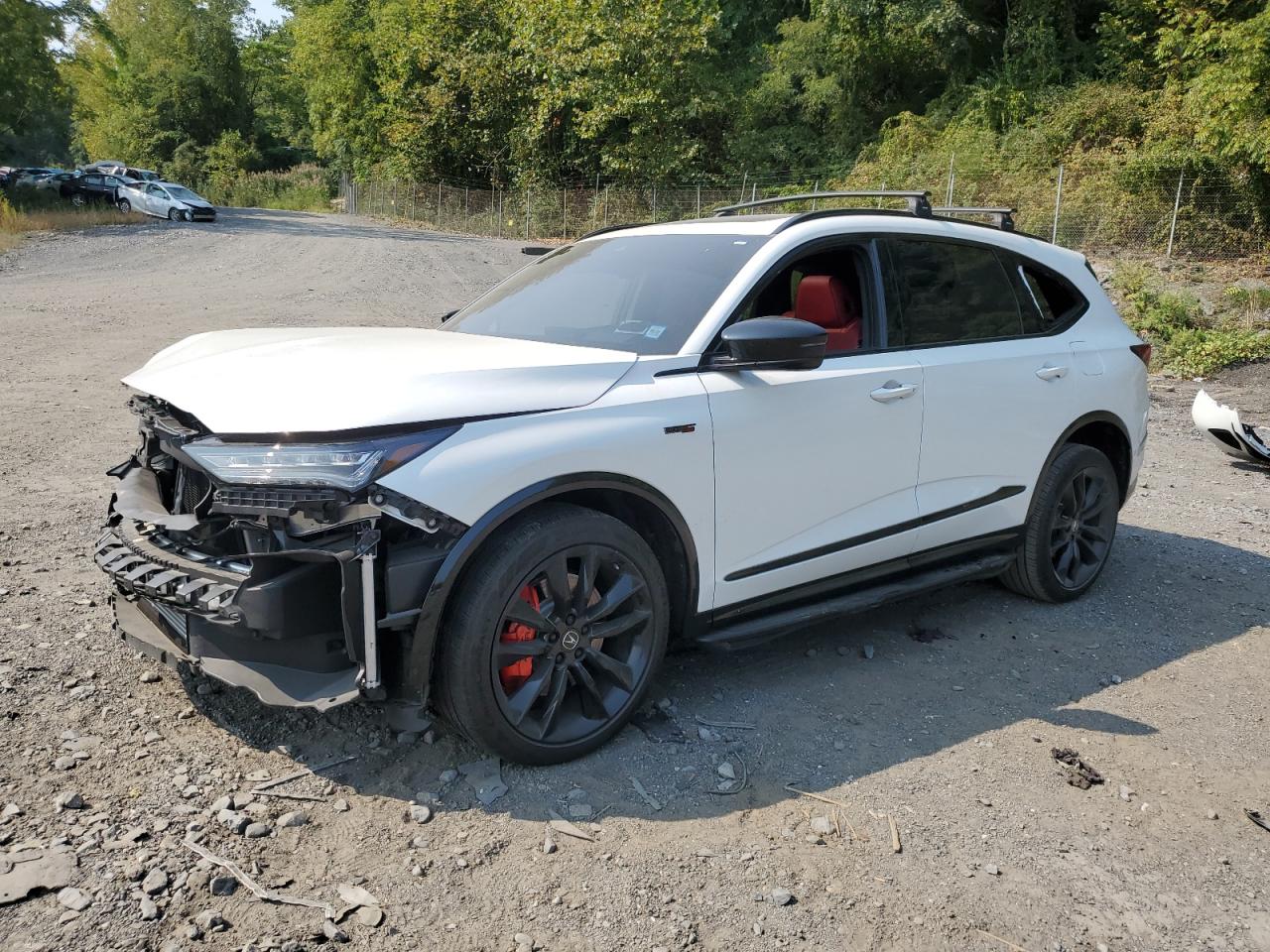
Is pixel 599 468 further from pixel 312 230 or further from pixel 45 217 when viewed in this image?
pixel 312 230

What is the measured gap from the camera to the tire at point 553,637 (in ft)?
10.4

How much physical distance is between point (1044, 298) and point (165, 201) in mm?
36315

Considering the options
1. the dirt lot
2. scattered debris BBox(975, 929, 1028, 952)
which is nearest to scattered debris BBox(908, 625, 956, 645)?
the dirt lot

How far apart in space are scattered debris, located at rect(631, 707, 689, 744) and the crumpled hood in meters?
1.22

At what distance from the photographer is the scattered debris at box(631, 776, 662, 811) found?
3279 mm

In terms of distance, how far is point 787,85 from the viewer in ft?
122

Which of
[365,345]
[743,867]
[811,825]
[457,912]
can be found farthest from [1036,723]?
[365,345]

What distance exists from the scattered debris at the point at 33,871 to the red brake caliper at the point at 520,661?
4.25 ft

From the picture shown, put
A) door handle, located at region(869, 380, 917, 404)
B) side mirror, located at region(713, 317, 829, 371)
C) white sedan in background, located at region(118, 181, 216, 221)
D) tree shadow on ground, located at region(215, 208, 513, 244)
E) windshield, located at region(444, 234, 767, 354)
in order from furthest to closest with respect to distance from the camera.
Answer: white sedan in background, located at region(118, 181, 216, 221)
tree shadow on ground, located at region(215, 208, 513, 244)
door handle, located at region(869, 380, 917, 404)
windshield, located at region(444, 234, 767, 354)
side mirror, located at region(713, 317, 829, 371)

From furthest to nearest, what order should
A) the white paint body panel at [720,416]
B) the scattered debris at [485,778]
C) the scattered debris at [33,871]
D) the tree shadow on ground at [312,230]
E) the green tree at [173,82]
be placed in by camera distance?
the green tree at [173,82] → the tree shadow on ground at [312,230] → the scattered debris at [485,778] → the white paint body panel at [720,416] → the scattered debris at [33,871]

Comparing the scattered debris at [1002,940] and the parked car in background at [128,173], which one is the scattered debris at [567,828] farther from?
the parked car in background at [128,173]

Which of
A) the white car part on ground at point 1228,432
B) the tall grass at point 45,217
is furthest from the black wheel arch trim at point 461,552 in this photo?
the tall grass at point 45,217

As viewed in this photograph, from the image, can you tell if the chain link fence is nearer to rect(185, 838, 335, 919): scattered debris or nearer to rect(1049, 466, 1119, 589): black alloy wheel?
rect(1049, 466, 1119, 589): black alloy wheel

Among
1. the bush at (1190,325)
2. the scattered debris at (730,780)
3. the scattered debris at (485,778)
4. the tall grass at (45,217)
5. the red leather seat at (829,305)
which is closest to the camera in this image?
the scattered debris at (485,778)
